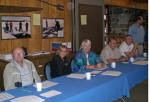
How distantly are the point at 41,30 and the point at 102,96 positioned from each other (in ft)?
8.60

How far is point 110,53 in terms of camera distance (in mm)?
4250

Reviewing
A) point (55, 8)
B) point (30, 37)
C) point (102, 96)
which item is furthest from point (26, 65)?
point (55, 8)

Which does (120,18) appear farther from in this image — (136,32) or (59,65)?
(59,65)

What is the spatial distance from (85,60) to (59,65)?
0.54m

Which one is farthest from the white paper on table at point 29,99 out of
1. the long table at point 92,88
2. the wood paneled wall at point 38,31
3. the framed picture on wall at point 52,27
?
the framed picture on wall at point 52,27

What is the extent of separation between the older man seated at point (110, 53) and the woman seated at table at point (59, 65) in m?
1.01

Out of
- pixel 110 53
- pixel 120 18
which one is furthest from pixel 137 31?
pixel 120 18

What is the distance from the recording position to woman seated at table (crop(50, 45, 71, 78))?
10.6 ft

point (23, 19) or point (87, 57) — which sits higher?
point (23, 19)

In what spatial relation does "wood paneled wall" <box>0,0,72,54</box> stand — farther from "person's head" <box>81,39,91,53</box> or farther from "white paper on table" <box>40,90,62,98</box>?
"white paper on table" <box>40,90,62,98</box>

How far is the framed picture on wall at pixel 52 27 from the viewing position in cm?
467

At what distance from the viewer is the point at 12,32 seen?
401 centimetres

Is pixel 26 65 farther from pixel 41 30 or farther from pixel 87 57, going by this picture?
pixel 41 30

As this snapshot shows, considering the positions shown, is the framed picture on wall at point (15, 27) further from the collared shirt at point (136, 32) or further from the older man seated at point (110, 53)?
the collared shirt at point (136, 32)
